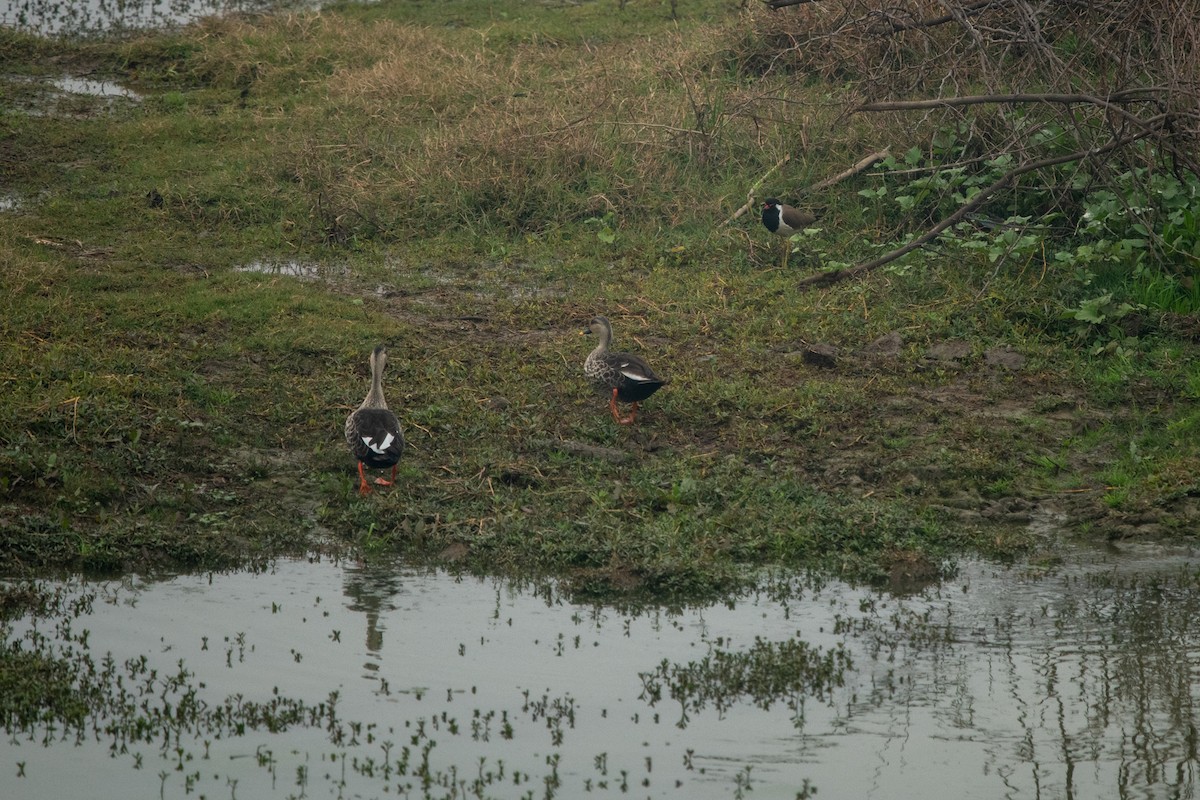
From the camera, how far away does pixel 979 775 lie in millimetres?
5961

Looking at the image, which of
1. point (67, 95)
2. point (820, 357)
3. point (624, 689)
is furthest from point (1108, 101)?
point (67, 95)

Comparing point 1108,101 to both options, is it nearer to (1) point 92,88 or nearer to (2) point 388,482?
(2) point 388,482

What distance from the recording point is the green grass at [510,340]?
8.50m

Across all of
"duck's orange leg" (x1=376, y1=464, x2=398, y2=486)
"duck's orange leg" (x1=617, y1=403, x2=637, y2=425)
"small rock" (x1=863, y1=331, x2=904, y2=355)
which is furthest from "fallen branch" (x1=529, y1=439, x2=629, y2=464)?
"small rock" (x1=863, y1=331, x2=904, y2=355)

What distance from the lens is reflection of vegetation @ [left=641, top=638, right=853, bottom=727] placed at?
6.64 meters

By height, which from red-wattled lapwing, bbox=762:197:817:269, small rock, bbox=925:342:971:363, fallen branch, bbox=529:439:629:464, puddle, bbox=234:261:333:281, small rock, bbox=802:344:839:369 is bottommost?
fallen branch, bbox=529:439:629:464

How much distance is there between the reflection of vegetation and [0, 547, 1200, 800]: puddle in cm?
2

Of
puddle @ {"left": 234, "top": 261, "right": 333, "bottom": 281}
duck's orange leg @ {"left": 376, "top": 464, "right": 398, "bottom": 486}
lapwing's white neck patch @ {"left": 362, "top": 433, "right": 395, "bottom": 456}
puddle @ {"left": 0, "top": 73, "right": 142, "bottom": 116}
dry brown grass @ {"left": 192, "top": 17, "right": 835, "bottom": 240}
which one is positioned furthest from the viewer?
puddle @ {"left": 0, "top": 73, "right": 142, "bottom": 116}

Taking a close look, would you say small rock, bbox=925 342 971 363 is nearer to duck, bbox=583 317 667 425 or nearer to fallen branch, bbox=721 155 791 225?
duck, bbox=583 317 667 425

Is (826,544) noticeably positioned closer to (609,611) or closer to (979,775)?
(609,611)

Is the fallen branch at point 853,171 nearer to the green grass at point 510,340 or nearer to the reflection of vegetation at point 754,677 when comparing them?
the green grass at point 510,340

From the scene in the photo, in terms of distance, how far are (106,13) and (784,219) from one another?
42.7ft

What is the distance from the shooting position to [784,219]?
42.6 ft

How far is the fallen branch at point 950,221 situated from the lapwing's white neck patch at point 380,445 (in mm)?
5145
